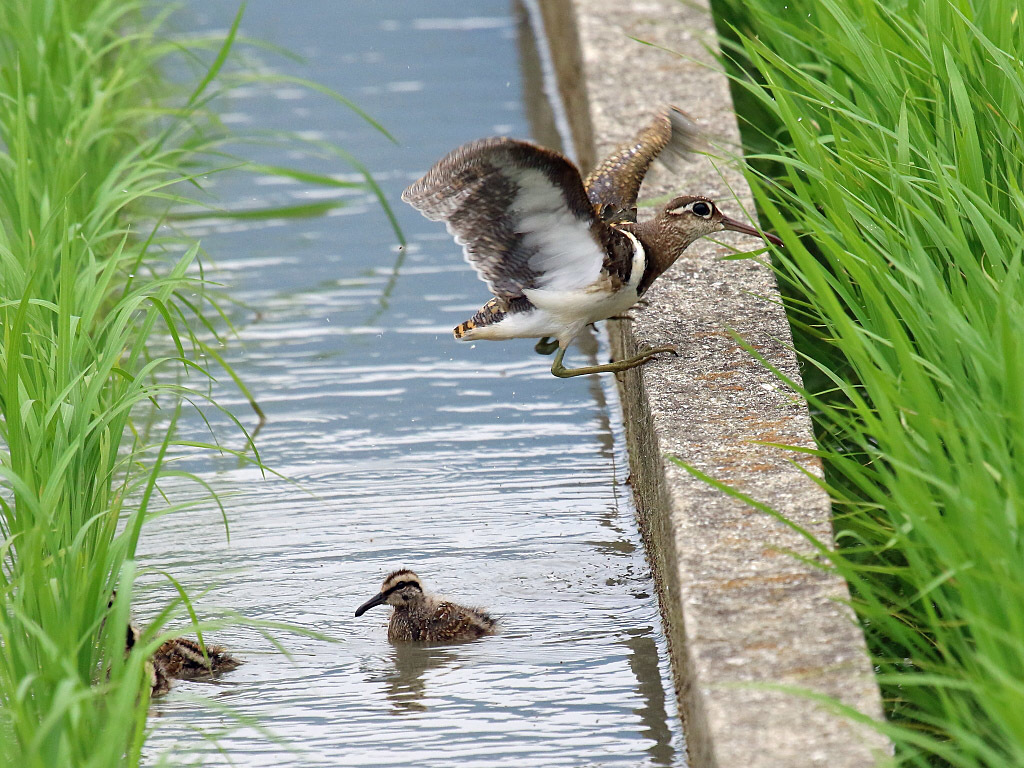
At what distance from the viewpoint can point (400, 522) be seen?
→ 16.9 feet

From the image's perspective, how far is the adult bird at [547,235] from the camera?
183 inches

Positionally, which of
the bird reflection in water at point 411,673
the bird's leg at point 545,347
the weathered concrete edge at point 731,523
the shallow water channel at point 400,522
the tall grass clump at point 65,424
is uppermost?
the tall grass clump at point 65,424

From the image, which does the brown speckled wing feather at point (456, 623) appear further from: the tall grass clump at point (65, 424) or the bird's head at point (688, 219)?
the bird's head at point (688, 219)

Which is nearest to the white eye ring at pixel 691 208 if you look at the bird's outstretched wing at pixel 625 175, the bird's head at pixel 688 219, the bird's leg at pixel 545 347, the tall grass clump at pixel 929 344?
the bird's head at pixel 688 219

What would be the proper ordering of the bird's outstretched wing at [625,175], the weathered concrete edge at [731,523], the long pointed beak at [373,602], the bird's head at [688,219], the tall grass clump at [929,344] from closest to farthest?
1. the tall grass clump at [929,344]
2. the weathered concrete edge at [731,523]
3. the long pointed beak at [373,602]
4. the bird's head at [688,219]
5. the bird's outstretched wing at [625,175]

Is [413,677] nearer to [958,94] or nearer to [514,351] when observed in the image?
[958,94]

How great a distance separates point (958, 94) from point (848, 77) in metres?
0.75

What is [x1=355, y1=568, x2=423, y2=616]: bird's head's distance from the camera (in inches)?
173

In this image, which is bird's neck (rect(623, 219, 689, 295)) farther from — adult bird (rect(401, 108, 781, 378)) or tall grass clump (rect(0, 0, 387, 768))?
tall grass clump (rect(0, 0, 387, 768))

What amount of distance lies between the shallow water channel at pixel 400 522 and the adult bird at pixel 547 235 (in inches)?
20.8

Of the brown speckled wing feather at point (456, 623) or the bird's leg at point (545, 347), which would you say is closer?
the brown speckled wing feather at point (456, 623)

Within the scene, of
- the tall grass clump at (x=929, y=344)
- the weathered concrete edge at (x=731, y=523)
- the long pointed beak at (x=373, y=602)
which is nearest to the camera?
the tall grass clump at (x=929, y=344)

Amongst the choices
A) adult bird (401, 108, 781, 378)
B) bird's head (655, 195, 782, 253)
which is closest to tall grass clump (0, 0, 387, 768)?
adult bird (401, 108, 781, 378)

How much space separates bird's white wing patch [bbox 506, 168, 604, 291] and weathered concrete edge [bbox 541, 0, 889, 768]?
0.95 feet
